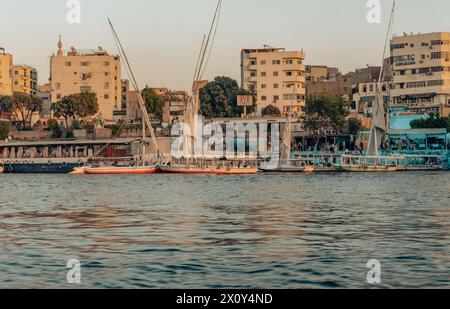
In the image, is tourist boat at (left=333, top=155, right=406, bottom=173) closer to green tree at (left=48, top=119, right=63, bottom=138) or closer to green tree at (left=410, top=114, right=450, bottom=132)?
green tree at (left=410, top=114, right=450, bottom=132)

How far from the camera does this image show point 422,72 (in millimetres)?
150875

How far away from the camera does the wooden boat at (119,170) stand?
125m

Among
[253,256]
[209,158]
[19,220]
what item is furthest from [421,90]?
[253,256]

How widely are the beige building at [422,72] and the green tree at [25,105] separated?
195ft

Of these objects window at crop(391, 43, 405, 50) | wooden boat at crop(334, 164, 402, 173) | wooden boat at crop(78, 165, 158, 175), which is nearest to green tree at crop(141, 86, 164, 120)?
wooden boat at crop(78, 165, 158, 175)

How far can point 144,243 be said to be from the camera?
30219 millimetres

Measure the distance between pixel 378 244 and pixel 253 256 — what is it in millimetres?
5172

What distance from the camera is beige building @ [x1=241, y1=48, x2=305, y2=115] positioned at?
165875mm

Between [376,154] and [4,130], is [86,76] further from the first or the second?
[376,154]

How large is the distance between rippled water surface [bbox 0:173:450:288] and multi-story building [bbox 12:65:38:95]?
134 meters

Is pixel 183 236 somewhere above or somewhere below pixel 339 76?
below

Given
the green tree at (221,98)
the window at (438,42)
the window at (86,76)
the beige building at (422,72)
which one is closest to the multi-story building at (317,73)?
the green tree at (221,98)

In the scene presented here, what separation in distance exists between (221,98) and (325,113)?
20.8 meters
